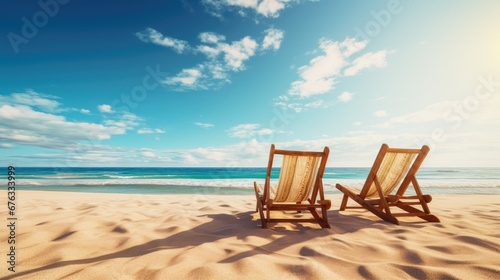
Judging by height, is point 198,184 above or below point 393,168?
below

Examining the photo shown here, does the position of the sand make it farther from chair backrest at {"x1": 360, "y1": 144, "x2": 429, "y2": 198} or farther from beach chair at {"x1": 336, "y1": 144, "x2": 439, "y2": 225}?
chair backrest at {"x1": 360, "y1": 144, "x2": 429, "y2": 198}

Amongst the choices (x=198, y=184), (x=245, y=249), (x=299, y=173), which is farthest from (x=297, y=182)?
(x=198, y=184)

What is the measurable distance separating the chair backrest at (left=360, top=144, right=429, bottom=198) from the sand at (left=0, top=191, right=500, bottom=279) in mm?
682

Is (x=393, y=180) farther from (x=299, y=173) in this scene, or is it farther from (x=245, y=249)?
(x=245, y=249)

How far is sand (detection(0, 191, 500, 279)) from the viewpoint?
1.95 m

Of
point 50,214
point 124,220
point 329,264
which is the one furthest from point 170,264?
point 50,214

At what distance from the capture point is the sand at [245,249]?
1953 mm

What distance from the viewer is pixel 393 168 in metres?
4.12

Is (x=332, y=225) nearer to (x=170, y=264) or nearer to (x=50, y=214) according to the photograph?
(x=170, y=264)

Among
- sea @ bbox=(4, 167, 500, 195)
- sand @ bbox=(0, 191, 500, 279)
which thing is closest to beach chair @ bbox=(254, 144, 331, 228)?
sand @ bbox=(0, 191, 500, 279)

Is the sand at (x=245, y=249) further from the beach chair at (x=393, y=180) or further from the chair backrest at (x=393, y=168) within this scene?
the chair backrest at (x=393, y=168)

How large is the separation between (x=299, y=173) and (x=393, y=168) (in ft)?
6.25

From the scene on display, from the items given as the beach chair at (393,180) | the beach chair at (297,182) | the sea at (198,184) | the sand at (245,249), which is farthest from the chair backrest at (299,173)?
the sea at (198,184)

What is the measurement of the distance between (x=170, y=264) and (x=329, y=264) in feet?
5.00
